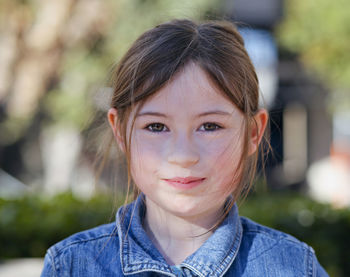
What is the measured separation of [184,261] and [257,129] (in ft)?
1.53

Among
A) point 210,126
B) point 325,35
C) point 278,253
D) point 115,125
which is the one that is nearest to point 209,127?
point 210,126

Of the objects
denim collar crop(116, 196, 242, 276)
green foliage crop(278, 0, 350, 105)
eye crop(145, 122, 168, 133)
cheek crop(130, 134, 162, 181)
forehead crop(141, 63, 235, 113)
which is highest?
forehead crop(141, 63, 235, 113)

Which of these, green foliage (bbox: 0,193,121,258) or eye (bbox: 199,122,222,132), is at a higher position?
eye (bbox: 199,122,222,132)

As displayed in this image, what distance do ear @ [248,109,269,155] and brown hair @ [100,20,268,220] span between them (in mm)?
23

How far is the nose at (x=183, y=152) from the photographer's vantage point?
1.39 meters

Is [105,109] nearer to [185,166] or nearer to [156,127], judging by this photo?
[156,127]

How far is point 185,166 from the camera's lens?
55.2 inches

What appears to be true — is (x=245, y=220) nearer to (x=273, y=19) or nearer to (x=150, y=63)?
(x=150, y=63)

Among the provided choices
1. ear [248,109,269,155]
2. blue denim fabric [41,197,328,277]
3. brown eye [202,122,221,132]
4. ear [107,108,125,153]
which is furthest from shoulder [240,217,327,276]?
ear [107,108,125,153]

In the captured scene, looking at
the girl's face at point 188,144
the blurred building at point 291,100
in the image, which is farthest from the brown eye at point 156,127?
the blurred building at point 291,100

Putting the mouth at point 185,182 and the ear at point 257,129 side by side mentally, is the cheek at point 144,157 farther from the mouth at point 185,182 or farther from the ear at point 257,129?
the ear at point 257,129

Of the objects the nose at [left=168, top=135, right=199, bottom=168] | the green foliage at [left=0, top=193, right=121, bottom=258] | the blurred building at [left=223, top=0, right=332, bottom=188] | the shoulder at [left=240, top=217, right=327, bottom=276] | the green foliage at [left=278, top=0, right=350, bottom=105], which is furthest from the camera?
the blurred building at [left=223, top=0, right=332, bottom=188]

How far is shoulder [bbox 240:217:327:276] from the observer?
151 cm

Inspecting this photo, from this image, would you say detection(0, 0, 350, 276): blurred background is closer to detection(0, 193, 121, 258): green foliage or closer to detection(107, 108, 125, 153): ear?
detection(0, 193, 121, 258): green foliage
